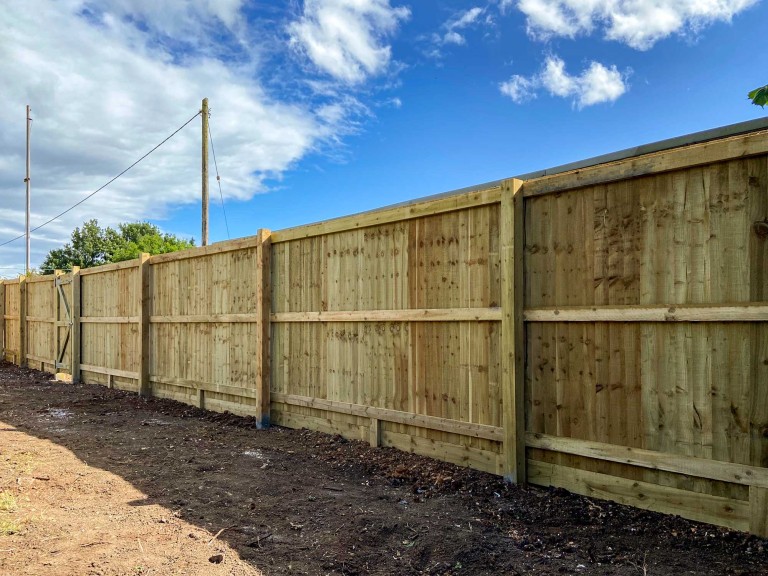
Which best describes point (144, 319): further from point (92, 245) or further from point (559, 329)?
point (92, 245)

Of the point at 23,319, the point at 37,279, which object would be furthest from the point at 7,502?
the point at 23,319

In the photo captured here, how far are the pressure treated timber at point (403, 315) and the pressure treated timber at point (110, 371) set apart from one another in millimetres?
4325

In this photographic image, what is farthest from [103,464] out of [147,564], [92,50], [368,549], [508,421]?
[92,50]

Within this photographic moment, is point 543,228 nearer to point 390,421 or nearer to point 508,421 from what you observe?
point 508,421

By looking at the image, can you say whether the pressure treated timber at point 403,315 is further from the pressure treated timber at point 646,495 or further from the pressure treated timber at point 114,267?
the pressure treated timber at point 114,267

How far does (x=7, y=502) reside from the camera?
11.4ft

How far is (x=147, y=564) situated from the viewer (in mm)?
2582

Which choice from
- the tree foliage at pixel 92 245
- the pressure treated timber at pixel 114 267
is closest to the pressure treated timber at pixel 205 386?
the pressure treated timber at pixel 114 267

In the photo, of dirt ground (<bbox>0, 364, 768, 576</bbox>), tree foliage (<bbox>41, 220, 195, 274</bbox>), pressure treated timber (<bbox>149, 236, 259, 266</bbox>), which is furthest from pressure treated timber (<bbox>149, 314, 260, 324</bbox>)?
tree foliage (<bbox>41, 220, 195, 274</bbox>)

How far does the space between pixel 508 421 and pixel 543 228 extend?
1385 mm

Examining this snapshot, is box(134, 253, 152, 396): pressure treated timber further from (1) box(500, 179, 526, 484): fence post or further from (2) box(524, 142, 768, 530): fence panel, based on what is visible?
(2) box(524, 142, 768, 530): fence panel

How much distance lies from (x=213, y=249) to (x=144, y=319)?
2262 millimetres

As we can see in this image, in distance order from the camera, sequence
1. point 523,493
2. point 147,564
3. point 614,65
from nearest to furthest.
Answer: point 147,564 → point 523,493 → point 614,65

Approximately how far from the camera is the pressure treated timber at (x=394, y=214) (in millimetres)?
3946
